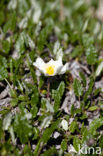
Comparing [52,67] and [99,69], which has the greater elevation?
[99,69]

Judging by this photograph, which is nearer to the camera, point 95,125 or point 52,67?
point 95,125

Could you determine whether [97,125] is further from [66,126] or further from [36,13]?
[36,13]

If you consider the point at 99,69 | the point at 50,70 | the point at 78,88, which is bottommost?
the point at 78,88

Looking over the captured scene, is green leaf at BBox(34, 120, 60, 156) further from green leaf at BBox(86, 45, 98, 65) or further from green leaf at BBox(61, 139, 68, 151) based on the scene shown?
green leaf at BBox(86, 45, 98, 65)

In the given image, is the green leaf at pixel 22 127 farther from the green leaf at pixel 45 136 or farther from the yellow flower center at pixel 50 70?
the yellow flower center at pixel 50 70

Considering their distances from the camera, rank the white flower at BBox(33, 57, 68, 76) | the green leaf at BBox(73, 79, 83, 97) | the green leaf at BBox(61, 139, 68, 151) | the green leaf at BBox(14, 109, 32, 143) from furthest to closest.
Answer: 1. the green leaf at BBox(73, 79, 83, 97)
2. the white flower at BBox(33, 57, 68, 76)
3. the green leaf at BBox(61, 139, 68, 151)
4. the green leaf at BBox(14, 109, 32, 143)

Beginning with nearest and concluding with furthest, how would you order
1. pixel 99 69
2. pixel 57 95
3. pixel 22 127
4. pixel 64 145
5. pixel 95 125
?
pixel 22 127, pixel 64 145, pixel 95 125, pixel 57 95, pixel 99 69

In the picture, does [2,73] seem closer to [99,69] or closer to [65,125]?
[65,125]

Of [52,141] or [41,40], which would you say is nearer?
[52,141]

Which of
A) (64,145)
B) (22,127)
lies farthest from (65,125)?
(22,127)

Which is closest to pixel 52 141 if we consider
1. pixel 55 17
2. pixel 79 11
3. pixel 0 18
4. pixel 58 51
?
pixel 58 51

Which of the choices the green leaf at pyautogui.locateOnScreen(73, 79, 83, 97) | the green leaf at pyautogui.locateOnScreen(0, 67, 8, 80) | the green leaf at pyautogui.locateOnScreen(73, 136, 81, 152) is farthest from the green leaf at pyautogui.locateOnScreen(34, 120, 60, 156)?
the green leaf at pyautogui.locateOnScreen(0, 67, 8, 80)
